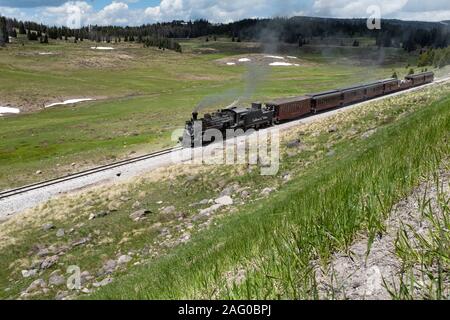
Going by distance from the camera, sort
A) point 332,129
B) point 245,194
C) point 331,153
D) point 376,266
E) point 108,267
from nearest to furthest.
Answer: point 376,266
point 108,267
point 245,194
point 331,153
point 332,129

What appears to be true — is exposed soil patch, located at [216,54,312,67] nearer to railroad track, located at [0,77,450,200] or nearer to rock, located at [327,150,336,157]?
railroad track, located at [0,77,450,200]

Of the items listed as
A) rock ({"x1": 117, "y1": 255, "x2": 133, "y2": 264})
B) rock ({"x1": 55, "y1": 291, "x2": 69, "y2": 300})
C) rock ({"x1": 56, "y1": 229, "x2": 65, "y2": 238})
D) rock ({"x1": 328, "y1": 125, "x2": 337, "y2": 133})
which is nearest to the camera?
rock ({"x1": 55, "y1": 291, "x2": 69, "y2": 300})

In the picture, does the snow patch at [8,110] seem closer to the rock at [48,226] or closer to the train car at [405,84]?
the rock at [48,226]

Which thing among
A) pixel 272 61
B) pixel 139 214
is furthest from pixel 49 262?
pixel 272 61

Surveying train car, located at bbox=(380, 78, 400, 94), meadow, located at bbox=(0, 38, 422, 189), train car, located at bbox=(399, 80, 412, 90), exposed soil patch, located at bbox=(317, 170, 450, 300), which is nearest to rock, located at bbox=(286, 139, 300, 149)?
meadow, located at bbox=(0, 38, 422, 189)

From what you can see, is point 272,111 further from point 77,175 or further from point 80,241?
point 80,241

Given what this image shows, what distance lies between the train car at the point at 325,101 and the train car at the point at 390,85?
523 inches

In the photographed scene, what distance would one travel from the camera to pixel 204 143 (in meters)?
38.3

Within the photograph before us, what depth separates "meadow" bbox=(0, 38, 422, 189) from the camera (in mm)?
40750

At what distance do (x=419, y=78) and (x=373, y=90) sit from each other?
66.5 feet

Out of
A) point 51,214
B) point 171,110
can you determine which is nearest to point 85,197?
point 51,214

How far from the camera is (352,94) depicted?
2205 inches
